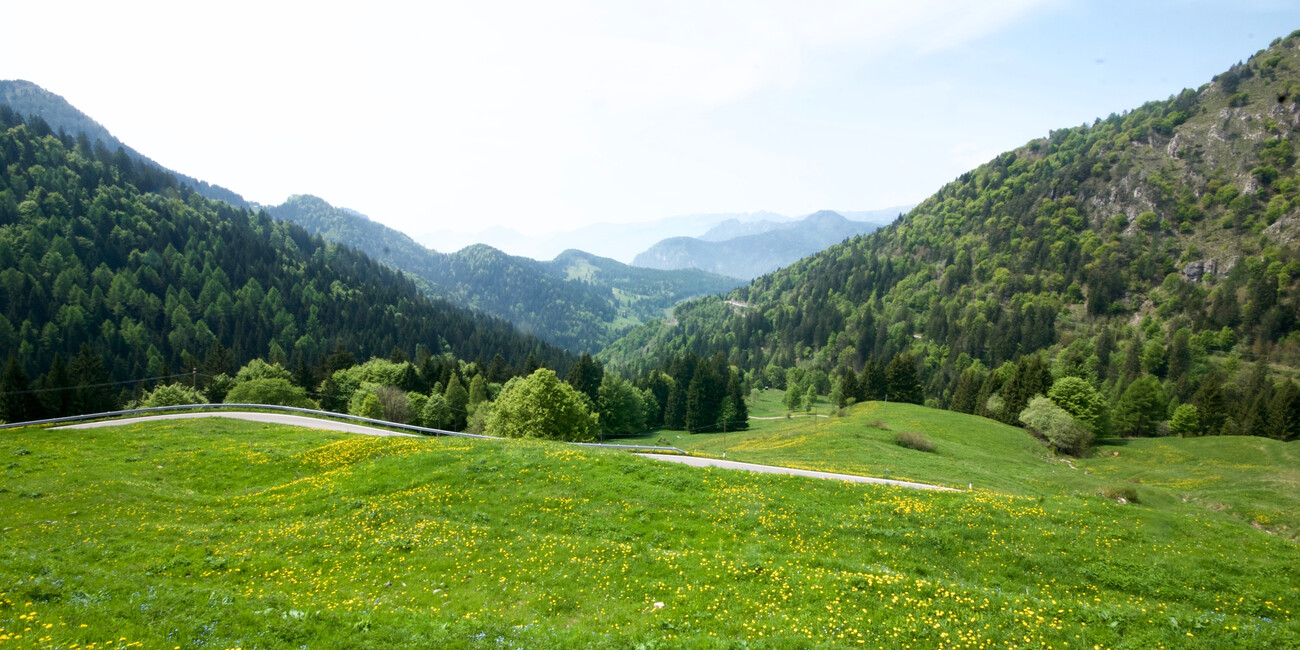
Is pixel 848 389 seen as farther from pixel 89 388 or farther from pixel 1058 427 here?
pixel 89 388

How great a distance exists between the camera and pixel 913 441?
5981cm

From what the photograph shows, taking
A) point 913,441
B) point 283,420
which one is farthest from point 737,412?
point 283,420

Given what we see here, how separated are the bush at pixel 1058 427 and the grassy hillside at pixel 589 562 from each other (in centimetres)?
5681

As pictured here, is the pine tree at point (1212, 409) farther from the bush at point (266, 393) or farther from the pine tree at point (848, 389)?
the bush at point (266, 393)

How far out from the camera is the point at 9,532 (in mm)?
19438

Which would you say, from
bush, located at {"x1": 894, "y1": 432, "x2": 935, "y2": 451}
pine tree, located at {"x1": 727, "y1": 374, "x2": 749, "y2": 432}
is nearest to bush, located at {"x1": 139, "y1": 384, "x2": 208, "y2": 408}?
pine tree, located at {"x1": 727, "y1": 374, "x2": 749, "y2": 432}

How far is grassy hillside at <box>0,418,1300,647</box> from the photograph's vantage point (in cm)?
1334

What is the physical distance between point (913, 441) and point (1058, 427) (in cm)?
2861

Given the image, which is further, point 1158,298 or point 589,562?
point 1158,298

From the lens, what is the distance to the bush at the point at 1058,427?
71188 mm

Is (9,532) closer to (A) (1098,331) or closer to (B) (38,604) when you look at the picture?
(B) (38,604)

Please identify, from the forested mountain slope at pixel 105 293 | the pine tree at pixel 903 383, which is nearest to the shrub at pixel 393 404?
the forested mountain slope at pixel 105 293

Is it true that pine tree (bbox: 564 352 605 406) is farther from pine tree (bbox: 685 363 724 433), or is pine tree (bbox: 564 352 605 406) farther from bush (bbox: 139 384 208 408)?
bush (bbox: 139 384 208 408)

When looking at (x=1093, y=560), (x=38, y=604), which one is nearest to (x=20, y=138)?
(x=38, y=604)
